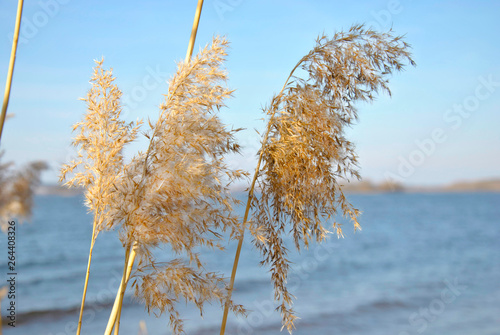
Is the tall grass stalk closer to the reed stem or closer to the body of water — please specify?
the reed stem

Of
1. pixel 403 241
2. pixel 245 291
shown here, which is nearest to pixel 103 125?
pixel 245 291

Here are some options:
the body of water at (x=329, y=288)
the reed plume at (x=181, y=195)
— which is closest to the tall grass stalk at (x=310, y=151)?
the reed plume at (x=181, y=195)

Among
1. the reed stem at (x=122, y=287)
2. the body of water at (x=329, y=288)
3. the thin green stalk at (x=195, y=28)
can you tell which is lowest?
the body of water at (x=329, y=288)

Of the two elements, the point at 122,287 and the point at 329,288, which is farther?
the point at 329,288

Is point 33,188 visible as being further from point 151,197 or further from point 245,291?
point 245,291

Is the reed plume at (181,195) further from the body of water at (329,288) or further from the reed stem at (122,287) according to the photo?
the body of water at (329,288)

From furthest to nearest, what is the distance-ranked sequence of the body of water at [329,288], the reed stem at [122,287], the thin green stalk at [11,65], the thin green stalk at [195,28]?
the body of water at [329,288] → the thin green stalk at [195,28] → the reed stem at [122,287] → the thin green stalk at [11,65]

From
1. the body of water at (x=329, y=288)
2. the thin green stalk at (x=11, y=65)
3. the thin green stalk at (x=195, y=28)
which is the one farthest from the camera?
the body of water at (x=329, y=288)

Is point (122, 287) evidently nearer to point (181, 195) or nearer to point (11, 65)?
point (181, 195)

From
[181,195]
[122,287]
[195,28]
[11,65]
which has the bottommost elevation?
[122,287]

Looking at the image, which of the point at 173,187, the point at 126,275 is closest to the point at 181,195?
the point at 173,187

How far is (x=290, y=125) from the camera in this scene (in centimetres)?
214

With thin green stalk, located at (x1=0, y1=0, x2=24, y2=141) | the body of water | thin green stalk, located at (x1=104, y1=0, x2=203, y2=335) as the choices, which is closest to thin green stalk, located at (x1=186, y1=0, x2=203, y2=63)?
thin green stalk, located at (x1=104, y1=0, x2=203, y2=335)

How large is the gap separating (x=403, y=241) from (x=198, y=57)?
26.5 metres
